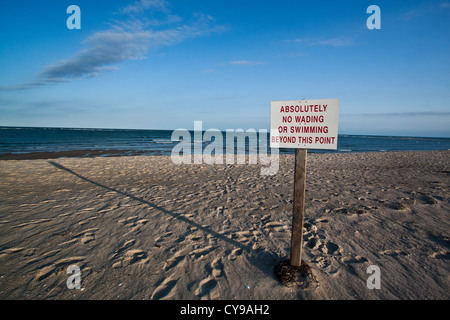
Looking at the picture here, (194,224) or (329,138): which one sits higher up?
(329,138)

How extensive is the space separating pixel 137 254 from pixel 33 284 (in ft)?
4.49

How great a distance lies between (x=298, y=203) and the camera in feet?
10.0

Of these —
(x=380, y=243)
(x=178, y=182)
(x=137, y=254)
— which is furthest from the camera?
(x=178, y=182)

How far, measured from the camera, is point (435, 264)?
10.9ft

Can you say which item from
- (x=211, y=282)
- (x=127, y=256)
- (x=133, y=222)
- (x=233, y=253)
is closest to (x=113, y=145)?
(x=133, y=222)

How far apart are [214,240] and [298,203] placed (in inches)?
75.6

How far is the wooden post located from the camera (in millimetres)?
2951

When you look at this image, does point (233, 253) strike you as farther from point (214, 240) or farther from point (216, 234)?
point (216, 234)

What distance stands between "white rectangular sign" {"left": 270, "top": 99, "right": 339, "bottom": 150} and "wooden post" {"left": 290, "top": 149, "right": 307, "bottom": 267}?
0.19 meters

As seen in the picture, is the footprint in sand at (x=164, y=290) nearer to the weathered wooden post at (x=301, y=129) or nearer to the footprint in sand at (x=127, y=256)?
the footprint in sand at (x=127, y=256)
